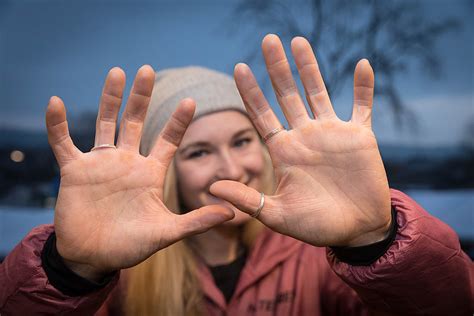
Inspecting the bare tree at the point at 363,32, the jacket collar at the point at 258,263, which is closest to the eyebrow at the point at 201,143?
the jacket collar at the point at 258,263

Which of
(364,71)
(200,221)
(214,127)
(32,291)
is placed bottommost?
(32,291)

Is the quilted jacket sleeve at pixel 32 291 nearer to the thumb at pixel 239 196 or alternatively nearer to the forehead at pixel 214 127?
the thumb at pixel 239 196

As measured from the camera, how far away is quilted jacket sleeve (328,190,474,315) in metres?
0.77

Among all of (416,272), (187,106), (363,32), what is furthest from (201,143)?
(363,32)

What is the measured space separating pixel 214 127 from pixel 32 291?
22.8 inches

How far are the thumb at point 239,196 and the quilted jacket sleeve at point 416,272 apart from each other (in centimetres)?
20

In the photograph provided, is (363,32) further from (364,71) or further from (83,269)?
(83,269)

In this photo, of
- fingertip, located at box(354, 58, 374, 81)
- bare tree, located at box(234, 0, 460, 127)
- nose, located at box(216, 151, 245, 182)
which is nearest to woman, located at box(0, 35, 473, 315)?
fingertip, located at box(354, 58, 374, 81)

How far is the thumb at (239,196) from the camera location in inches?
30.6

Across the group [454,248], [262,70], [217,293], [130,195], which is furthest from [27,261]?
[262,70]

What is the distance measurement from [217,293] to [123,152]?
46 cm

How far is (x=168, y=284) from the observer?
1148 millimetres

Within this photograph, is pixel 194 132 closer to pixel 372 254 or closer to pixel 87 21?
pixel 372 254

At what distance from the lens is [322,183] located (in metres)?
0.81
